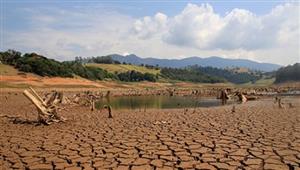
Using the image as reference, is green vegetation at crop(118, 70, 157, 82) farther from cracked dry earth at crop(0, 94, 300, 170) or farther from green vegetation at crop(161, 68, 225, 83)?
cracked dry earth at crop(0, 94, 300, 170)

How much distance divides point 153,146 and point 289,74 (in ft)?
346

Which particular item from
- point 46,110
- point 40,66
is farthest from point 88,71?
point 46,110

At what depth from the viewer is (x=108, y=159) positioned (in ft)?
24.5

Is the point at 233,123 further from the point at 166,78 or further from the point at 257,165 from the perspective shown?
the point at 166,78

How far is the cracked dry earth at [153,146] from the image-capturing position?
706cm

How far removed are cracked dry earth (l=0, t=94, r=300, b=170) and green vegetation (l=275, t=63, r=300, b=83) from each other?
97.0 m

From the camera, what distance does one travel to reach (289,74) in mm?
104312

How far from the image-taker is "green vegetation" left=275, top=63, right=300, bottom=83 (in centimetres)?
10111

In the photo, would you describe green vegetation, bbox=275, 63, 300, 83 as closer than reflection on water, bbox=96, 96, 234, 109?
No

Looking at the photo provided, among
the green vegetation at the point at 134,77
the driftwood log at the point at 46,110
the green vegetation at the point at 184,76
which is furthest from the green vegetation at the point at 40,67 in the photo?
the green vegetation at the point at 184,76

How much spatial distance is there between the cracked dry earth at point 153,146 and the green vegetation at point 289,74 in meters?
97.0

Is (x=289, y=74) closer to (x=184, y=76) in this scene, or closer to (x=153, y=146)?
(x=184, y=76)

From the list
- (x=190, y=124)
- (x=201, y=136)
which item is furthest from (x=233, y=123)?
(x=201, y=136)

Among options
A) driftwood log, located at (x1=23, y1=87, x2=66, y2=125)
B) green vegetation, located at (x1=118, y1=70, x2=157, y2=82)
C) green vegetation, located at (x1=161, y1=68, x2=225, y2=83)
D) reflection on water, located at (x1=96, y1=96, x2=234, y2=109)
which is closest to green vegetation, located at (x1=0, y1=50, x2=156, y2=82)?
green vegetation, located at (x1=118, y1=70, x2=157, y2=82)
